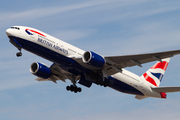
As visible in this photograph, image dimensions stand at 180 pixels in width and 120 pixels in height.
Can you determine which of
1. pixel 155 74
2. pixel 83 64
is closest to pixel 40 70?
pixel 83 64

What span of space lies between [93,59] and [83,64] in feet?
6.76

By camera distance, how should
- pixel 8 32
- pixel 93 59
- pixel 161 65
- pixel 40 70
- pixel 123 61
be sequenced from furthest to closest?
1. pixel 161 65
2. pixel 40 70
3. pixel 123 61
4. pixel 93 59
5. pixel 8 32

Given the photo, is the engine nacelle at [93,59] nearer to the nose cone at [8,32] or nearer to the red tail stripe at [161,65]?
the nose cone at [8,32]

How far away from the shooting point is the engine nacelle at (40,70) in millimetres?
39281

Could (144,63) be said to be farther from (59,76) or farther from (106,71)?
(59,76)

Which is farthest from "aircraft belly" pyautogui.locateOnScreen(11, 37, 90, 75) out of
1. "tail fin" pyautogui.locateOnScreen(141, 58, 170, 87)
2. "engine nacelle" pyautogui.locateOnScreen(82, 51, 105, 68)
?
"tail fin" pyautogui.locateOnScreen(141, 58, 170, 87)

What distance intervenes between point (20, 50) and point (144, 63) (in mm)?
13650

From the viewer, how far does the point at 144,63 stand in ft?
118

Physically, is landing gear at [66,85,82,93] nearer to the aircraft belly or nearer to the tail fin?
the aircraft belly

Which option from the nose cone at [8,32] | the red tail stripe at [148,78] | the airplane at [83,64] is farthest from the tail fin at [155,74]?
the nose cone at [8,32]

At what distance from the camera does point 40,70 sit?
39312 millimetres

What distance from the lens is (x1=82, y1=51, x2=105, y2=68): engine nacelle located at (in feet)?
112

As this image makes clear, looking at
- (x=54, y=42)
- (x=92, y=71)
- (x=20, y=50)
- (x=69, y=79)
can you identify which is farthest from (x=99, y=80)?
(x=20, y=50)

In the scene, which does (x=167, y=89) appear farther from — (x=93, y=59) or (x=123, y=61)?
(x=93, y=59)
